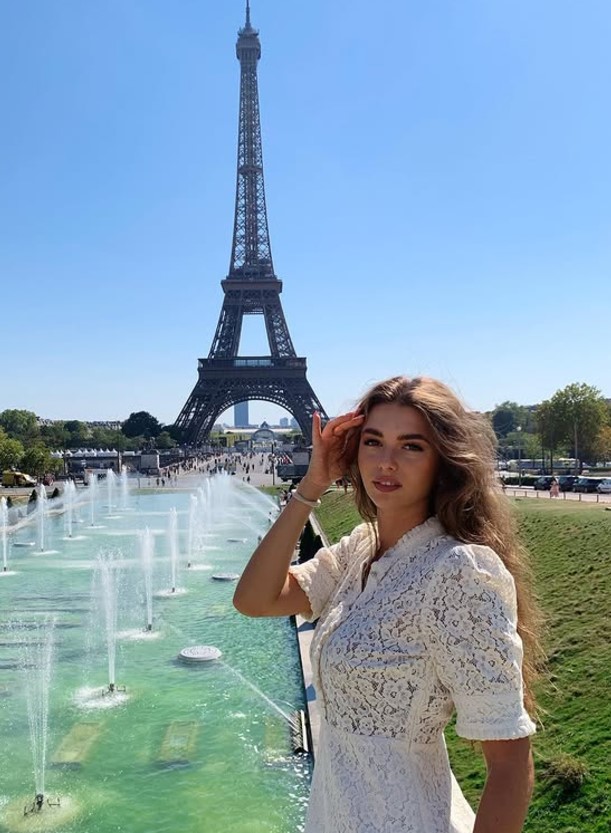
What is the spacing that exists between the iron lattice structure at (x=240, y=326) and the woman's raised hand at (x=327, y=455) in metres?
67.4

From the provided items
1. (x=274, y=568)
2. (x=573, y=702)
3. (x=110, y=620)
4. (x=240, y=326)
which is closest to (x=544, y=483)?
(x=110, y=620)

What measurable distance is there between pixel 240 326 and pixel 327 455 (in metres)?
75.2

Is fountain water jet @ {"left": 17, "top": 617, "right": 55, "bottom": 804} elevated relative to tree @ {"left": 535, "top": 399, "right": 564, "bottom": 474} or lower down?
lower down

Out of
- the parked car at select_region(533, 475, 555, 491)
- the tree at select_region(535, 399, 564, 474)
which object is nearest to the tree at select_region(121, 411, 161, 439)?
the tree at select_region(535, 399, 564, 474)

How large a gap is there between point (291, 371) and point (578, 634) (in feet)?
209

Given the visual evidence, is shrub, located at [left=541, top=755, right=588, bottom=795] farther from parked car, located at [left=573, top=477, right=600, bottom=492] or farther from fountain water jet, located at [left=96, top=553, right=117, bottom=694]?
parked car, located at [left=573, top=477, right=600, bottom=492]

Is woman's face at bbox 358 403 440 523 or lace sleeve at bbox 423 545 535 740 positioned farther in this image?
woman's face at bbox 358 403 440 523

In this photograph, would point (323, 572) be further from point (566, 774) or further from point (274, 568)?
point (566, 774)

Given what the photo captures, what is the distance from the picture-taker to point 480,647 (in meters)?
1.59

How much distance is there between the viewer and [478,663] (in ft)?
5.22

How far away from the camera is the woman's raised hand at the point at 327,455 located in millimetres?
2145

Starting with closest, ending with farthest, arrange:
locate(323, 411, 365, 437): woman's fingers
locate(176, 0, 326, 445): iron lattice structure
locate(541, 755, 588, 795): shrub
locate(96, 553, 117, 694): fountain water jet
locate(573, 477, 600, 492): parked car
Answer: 1. locate(323, 411, 365, 437): woman's fingers
2. locate(541, 755, 588, 795): shrub
3. locate(96, 553, 117, 694): fountain water jet
4. locate(573, 477, 600, 492): parked car
5. locate(176, 0, 326, 445): iron lattice structure

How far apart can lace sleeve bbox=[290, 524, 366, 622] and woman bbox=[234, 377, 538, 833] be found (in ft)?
0.36

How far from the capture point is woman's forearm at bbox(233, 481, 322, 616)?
7.02ft
